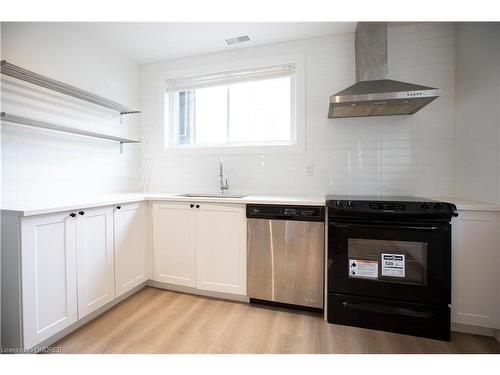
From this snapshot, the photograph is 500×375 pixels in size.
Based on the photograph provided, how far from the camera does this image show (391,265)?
179 cm

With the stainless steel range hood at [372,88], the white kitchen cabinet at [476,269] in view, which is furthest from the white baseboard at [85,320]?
the white kitchen cabinet at [476,269]

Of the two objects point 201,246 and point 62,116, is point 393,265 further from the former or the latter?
point 62,116

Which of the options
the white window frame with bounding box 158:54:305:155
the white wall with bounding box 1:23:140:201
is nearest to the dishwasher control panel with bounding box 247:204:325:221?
the white window frame with bounding box 158:54:305:155

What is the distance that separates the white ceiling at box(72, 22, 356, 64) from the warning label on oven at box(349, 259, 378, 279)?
212 cm

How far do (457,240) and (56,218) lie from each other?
2728mm

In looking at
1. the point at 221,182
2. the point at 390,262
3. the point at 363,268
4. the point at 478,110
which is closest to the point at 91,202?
the point at 221,182

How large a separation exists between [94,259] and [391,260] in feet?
7.27

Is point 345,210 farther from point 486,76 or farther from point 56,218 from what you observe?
point 56,218

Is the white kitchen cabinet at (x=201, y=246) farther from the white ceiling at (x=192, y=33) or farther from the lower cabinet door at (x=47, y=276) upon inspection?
the white ceiling at (x=192, y=33)

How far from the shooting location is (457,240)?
1736mm

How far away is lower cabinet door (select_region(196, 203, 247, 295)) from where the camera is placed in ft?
7.12

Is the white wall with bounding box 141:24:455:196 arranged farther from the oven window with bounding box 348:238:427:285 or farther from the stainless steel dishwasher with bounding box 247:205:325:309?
the oven window with bounding box 348:238:427:285
